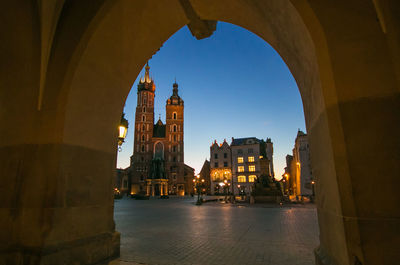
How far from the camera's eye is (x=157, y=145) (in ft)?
239

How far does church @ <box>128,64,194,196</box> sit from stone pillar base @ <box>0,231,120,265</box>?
62873 millimetres

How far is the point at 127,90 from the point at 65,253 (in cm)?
334

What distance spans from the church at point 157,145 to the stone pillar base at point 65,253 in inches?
2475

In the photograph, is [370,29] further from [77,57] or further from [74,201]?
[74,201]

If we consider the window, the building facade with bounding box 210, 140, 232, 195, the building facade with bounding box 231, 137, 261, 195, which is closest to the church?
the building facade with bounding box 210, 140, 232, 195

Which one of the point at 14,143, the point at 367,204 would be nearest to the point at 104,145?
the point at 14,143

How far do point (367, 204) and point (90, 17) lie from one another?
4.96 metres

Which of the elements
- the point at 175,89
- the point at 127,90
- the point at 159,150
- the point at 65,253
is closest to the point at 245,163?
the point at 159,150

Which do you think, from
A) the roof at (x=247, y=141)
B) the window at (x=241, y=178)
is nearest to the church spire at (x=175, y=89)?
the roof at (x=247, y=141)

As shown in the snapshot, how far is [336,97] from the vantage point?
2.26m

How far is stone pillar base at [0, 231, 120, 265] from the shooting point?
3.24 m

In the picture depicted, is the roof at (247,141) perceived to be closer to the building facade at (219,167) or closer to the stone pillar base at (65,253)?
the building facade at (219,167)

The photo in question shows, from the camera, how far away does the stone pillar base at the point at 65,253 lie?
10.6ft

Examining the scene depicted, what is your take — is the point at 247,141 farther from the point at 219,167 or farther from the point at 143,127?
the point at 143,127
